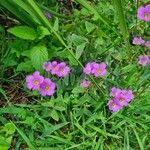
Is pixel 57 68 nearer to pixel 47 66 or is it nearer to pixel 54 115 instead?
pixel 47 66

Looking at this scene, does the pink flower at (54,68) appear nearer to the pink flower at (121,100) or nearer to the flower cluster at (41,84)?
the flower cluster at (41,84)

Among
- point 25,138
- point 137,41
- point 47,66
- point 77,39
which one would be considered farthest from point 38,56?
point 137,41

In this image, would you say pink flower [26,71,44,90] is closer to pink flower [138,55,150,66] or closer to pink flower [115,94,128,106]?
pink flower [115,94,128,106]

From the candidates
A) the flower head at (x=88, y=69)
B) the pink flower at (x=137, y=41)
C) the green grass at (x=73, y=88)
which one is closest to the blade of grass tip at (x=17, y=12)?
the green grass at (x=73, y=88)

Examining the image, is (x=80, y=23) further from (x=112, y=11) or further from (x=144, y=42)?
(x=144, y=42)

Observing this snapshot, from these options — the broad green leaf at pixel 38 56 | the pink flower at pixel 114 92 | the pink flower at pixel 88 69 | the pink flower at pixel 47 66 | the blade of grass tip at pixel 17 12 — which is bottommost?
the pink flower at pixel 114 92

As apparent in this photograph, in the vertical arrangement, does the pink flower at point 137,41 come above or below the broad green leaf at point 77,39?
below
